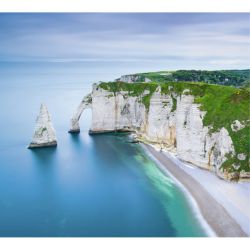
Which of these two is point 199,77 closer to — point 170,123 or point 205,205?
point 170,123

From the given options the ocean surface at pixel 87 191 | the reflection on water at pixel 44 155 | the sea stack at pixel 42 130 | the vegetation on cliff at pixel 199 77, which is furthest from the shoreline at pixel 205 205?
the vegetation on cliff at pixel 199 77

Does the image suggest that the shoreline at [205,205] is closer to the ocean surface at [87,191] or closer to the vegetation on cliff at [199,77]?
the ocean surface at [87,191]

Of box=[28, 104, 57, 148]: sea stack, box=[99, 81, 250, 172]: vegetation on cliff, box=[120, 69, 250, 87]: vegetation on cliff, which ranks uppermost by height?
box=[120, 69, 250, 87]: vegetation on cliff

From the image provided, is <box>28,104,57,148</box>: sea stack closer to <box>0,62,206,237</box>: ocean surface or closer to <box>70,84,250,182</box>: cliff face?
<box>0,62,206,237</box>: ocean surface

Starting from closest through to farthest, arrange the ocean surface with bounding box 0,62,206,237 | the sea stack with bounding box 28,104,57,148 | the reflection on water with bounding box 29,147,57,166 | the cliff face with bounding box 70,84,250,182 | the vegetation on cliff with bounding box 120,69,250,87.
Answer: the ocean surface with bounding box 0,62,206,237, the cliff face with bounding box 70,84,250,182, the reflection on water with bounding box 29,147,57,166, the sea stack with bounding box 28,104,57,148, the vegetation on cliff with bounding box 120,69,250,87

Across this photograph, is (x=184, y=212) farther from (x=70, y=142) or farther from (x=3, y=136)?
(x=3, y=136)

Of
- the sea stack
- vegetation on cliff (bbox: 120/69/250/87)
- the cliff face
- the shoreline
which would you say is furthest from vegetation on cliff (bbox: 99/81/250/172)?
vegetation on cliff (bbox: 120/69/250/87)
